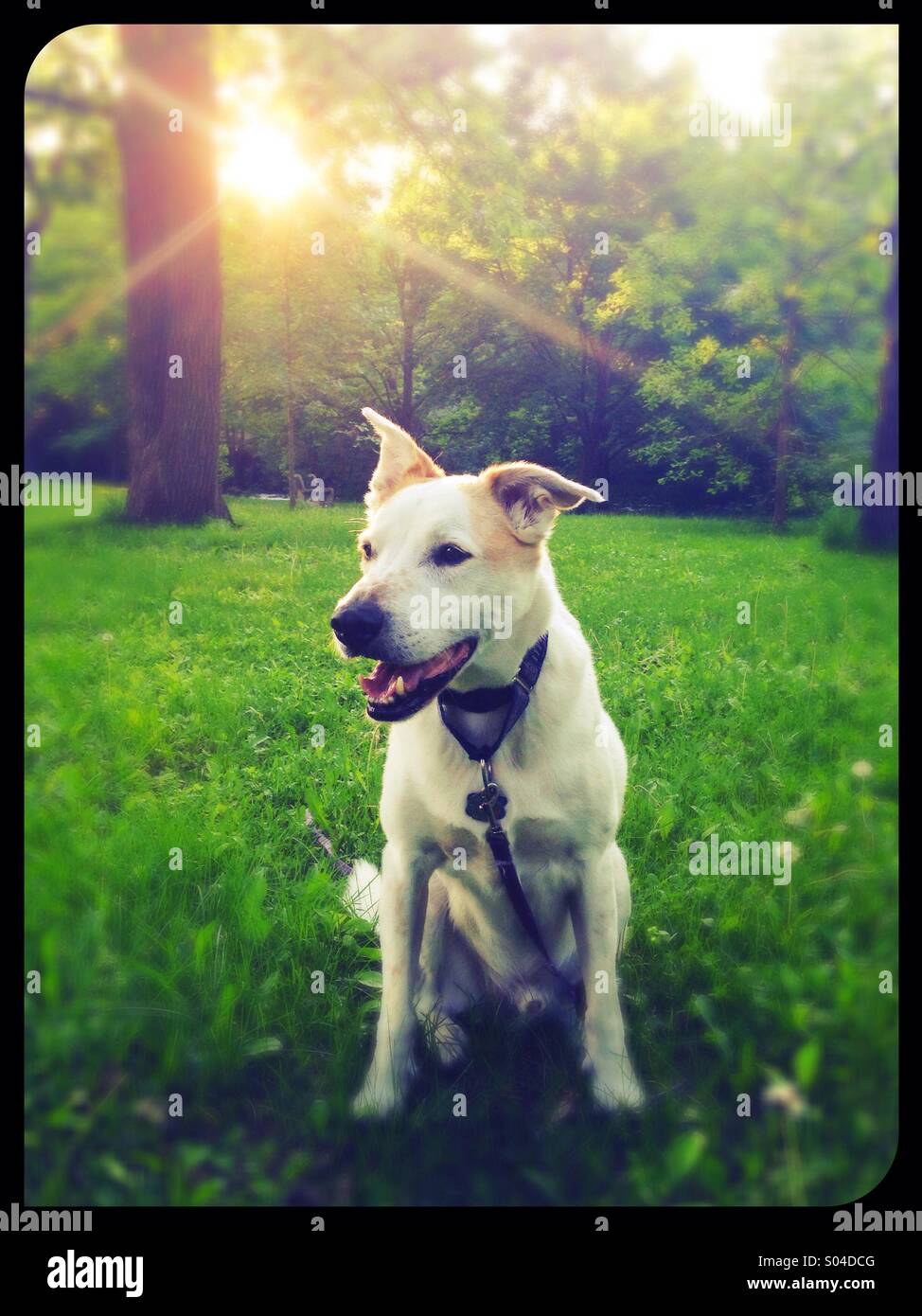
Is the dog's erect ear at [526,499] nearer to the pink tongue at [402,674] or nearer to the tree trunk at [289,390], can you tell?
the pink tongue at [402,674]

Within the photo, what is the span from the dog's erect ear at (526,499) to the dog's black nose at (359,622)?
0.54 metres

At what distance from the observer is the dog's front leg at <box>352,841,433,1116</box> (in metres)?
2.16

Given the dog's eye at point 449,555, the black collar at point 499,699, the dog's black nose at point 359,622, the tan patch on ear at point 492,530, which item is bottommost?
the black collar at point 499,699

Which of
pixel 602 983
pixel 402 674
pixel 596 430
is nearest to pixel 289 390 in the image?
pixel 596 430

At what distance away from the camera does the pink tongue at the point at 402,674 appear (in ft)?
6.76

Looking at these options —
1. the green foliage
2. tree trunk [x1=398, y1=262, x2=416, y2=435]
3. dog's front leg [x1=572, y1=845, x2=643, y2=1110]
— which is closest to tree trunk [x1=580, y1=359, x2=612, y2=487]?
the green foliage

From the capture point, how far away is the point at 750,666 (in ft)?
13.6

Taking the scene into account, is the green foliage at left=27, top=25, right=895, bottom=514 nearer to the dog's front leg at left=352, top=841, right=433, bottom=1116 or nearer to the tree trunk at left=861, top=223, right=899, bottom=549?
the tree trunk at left=861, top=223, right=899, bottom=549

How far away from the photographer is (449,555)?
2170mm

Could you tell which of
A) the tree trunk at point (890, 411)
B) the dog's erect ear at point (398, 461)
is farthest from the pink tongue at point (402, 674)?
the tree trunk at point (890, 411)

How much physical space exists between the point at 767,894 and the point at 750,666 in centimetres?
198

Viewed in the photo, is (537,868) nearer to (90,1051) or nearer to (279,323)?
(90,1051)
